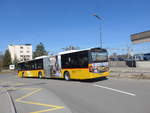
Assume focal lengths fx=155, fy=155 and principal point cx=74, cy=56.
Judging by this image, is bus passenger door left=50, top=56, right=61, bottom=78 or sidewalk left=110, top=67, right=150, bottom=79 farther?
bus passenger door left=50, top=56, right=61, bottom=78

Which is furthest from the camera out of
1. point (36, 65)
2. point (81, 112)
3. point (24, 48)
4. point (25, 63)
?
point (24, 48)

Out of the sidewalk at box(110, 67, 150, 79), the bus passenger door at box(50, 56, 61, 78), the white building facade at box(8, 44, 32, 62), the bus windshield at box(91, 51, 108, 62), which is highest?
the white building facade at box(8, 44, 32, 62)

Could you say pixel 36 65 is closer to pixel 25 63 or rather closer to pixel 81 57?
pixel 25 63

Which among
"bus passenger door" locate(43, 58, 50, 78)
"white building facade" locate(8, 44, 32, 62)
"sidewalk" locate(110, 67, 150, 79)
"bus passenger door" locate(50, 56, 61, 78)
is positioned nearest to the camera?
"sidewalk" locate(110, 67, 150, 79)

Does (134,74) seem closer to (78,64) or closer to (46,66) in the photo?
(78,64)

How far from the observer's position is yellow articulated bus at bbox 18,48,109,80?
43.2 ft

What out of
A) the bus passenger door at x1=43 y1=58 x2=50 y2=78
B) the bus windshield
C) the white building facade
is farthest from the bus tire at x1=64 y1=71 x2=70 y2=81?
the white building facade

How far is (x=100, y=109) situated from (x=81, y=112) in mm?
754

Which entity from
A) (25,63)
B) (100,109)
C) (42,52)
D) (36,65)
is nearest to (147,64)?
(36,65)

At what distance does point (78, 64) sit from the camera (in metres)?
14.2

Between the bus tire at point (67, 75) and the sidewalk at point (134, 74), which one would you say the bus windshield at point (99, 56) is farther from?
the bus tire at point (67, 75)

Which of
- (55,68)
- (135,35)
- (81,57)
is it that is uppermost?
(135,35)

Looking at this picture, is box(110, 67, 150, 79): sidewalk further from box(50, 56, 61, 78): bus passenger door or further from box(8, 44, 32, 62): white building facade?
box(8, 44, 32, 62): white building facade

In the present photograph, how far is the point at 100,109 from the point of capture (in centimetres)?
568
